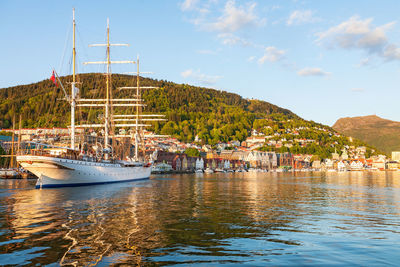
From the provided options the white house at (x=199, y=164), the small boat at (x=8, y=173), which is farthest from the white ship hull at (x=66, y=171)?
the white house at (x=199, y=164)

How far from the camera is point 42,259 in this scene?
11.3m

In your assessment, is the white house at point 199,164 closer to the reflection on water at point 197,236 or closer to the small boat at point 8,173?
the small boat at point 8,173

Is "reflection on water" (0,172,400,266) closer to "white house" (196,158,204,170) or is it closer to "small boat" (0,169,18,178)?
"small boat" (0,169,18,178)

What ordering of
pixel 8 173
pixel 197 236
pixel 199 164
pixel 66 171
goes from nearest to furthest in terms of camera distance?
1. pixel 197 236
2. pixel 66 171
3. pixel 8 173
4. pixel 199 164

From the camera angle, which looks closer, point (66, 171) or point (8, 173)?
point (66, 171)

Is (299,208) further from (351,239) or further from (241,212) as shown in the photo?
(351,239)

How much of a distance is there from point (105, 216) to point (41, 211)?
4.98m

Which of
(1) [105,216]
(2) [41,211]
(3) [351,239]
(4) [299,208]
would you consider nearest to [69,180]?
(2) [41,211]

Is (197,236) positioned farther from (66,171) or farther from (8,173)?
Result: (8,173)

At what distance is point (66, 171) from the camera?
154 ft

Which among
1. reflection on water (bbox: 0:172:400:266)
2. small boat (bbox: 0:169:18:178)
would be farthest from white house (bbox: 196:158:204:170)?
reflection on water (bbox: 0:172:400:266)

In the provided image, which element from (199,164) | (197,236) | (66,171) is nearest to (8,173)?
(66,171)

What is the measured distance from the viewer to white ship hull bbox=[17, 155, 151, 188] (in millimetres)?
44500

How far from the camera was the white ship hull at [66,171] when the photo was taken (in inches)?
1752
